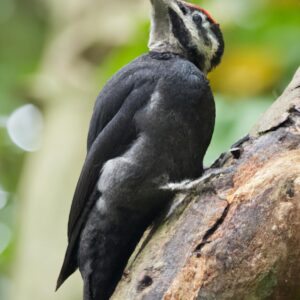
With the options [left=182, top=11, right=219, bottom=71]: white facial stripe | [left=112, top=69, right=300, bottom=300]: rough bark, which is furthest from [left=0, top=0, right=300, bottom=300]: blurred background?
[left=112, top=69, right=300, bottom=300]: rough bark

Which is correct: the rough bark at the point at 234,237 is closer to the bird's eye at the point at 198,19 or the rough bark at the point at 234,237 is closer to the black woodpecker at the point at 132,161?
the black woodpecker at the point at 132,161

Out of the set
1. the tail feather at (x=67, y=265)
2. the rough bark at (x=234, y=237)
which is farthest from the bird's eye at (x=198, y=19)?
the tail feather at (x=67, y=265)

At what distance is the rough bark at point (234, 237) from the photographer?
2605 mm

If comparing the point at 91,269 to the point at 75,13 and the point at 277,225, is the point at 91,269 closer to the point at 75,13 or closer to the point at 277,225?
the point at 277,225

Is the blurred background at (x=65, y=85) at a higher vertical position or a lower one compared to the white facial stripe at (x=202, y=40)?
lower

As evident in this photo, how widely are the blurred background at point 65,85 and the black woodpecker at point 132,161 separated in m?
0.41

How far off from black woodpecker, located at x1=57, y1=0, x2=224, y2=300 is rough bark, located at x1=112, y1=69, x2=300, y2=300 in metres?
0.21

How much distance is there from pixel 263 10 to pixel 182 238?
1.93 m

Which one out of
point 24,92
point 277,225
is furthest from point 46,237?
point 277,225

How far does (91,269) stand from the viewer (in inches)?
129

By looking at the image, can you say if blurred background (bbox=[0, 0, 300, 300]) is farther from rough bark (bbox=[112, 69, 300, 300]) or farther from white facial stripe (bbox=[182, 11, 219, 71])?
rough bark (bbox=[112, 69, 300, 300])

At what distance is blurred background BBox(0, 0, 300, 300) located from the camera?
4.16m

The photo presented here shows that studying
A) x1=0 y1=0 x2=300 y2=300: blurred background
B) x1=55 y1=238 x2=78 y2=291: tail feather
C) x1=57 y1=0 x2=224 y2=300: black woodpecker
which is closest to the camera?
x1=57 y1=0 x2=224 y2=300: black woodpecker

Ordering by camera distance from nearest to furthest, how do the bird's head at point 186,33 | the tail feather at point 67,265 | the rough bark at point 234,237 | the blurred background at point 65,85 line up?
the rough bark at point 234,237
the tail feather at point 67,265
the bird's head at point 186,33
the blurred background at point 65,85
